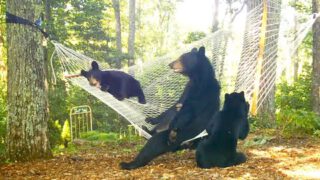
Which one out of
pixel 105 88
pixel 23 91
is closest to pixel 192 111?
pixel 105 88

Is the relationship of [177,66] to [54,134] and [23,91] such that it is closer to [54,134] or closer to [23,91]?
[23,91]

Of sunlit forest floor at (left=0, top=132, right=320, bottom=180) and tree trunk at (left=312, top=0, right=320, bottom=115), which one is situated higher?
tree trunk at (left=312, top=0, right=320, bottom=115)

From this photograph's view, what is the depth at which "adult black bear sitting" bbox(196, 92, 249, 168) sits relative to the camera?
3.78m

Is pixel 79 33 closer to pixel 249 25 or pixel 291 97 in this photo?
pixel 291 97

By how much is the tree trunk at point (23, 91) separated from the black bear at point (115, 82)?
1040mm

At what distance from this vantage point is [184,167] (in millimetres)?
3875

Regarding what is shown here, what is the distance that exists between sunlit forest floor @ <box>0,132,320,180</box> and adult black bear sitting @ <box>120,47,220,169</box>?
18 cm

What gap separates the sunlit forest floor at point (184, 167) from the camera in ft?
11.3

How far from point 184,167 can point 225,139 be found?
0.52 m

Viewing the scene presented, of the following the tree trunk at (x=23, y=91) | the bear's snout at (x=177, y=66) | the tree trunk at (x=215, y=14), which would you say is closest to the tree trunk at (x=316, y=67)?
the bear's snout at (x=177, y=66)

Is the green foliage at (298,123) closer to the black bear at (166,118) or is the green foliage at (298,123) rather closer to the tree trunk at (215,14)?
the black bear at (166,118)

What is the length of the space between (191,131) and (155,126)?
2.15ft

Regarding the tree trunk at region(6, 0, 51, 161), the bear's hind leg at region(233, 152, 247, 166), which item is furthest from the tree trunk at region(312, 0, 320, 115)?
the tree trunk at region(6, 0, 51, 161)

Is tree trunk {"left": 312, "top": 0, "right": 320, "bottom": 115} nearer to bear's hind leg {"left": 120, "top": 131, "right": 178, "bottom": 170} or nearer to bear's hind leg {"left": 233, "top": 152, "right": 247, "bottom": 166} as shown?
bear's hind leg {"left": 233, "top": 152, "right": 247, "bottom": 166}
